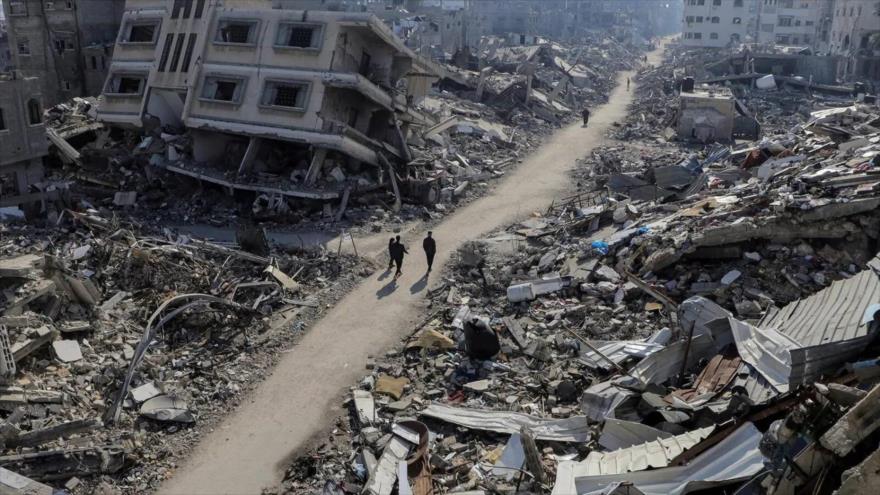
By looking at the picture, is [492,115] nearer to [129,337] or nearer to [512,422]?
[129,337]

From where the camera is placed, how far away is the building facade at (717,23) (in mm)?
87938

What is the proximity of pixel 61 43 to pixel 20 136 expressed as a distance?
1848 centimetres

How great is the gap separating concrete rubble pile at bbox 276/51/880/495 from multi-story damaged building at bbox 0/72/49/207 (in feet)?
53.5

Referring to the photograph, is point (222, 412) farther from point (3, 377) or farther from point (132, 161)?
point (132, 161)

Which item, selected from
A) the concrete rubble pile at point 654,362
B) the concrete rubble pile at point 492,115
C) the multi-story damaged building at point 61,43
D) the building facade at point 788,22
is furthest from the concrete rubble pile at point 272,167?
the building facade at point 788,22

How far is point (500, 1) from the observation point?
107250mm

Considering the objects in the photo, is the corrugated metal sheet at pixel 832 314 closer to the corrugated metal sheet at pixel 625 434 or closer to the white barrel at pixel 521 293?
the corrugated metal sheet at pixel 625 434

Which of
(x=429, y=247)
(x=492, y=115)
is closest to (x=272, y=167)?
(x=429, y=247)

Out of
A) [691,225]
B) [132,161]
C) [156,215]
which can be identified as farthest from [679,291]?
[132,161]

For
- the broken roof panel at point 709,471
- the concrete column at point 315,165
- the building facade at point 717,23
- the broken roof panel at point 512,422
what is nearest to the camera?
the broken roof panel at point 709,471

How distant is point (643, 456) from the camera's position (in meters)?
10.2

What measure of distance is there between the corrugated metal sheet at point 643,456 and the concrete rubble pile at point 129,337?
694 cm

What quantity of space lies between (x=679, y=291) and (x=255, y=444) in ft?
30.3

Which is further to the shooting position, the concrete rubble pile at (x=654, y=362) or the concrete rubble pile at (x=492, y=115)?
the concrete rubble pile at (x=492, y=115)
